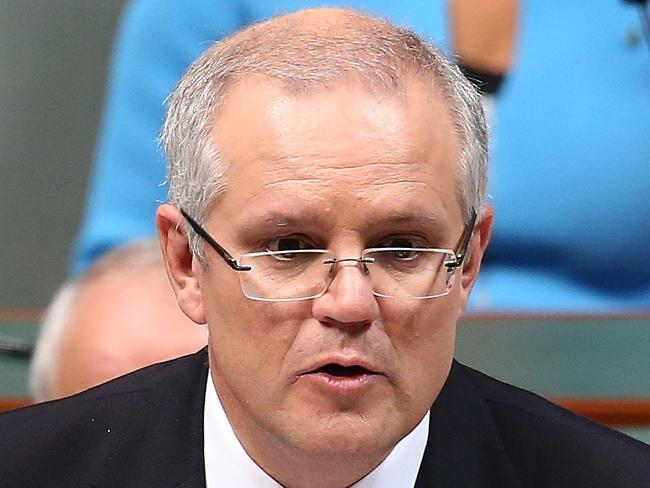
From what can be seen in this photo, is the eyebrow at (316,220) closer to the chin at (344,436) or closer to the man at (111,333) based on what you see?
the chin at (344,436)

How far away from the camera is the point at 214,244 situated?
117cm

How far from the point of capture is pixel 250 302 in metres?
1.14

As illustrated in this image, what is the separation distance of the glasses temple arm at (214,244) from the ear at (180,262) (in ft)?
0.10

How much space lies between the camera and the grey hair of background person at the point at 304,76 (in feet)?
3.79

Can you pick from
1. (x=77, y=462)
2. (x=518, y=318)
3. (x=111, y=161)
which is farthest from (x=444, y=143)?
(x=111, y=161)

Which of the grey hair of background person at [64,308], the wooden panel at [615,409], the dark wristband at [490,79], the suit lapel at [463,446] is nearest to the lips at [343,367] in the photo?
the suit lapel at [463,446]

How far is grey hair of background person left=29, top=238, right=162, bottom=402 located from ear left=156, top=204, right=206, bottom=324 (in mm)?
408

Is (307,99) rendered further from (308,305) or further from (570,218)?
(570,218)

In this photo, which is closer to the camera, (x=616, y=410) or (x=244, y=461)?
(x=244, y=461)

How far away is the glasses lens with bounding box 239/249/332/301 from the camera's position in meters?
1.11

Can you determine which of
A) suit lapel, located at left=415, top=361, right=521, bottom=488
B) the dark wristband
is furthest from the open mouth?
the dark wristband

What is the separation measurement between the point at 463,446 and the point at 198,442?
260 mm

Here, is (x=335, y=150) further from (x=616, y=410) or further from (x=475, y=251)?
(x=616, y=410)

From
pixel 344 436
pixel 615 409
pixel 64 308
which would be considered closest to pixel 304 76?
pixel 344 436
